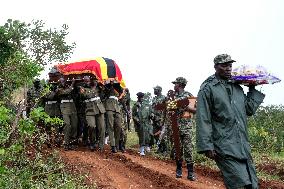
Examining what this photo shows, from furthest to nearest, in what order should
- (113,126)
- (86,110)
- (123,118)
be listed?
(123,118) → (113,126) → (86,110)

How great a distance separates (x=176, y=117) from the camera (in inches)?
412

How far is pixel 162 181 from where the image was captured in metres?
9.87

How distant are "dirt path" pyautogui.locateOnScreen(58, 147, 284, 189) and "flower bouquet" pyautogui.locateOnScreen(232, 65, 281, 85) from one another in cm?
337

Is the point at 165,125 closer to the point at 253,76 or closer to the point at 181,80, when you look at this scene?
the point at 181,80

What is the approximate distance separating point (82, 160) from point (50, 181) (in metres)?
3.01

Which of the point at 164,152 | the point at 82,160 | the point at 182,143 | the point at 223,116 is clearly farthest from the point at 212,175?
the point at 223,116

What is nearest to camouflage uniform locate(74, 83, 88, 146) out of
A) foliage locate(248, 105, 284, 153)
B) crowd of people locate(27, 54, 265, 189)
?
crowd of people locate(27, 54, 265, 189)

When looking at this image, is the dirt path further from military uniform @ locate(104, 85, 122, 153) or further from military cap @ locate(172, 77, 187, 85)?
military cap @ locate(172, 77, 187, 85)

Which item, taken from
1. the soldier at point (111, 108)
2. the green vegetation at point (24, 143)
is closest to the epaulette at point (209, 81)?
the green vegetation at point (24, 143)

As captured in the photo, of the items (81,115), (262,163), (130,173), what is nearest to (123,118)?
(81,115)

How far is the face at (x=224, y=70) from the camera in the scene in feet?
20.0

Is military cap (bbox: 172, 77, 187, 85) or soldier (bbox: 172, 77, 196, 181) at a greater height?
military cap (bbox: 172, 77, 187, 85)

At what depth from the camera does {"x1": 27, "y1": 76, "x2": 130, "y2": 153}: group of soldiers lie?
13.0 metres

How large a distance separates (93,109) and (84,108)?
786 millimetres
